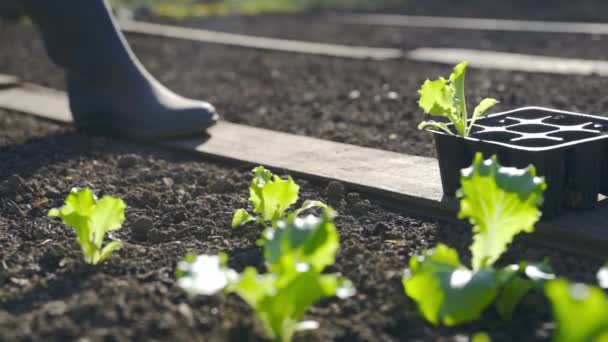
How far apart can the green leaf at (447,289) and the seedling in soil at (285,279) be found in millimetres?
146

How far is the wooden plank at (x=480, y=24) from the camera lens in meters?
5.77

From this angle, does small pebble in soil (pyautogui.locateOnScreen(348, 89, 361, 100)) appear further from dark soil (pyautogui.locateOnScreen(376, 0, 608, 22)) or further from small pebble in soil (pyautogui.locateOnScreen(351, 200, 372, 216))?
dark soil (pyautogui.locateOnScreen(376, 0, 608, 22))

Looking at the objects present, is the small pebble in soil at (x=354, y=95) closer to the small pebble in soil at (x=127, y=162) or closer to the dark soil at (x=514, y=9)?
the small pebble in soil at (x=127, y=162)

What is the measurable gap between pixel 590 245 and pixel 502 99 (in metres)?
1.85

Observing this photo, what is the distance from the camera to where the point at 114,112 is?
3312 mm

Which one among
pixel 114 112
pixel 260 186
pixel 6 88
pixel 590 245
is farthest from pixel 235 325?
pixel 6 88

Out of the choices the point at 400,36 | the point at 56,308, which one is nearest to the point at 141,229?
the point at 56,308

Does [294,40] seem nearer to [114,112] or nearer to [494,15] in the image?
[494,15]

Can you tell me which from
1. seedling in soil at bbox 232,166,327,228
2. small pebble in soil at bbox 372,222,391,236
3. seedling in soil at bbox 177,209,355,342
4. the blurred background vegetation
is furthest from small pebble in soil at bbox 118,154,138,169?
the blurred background vegetation

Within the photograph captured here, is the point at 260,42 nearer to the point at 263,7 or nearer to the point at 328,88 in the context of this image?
the point at 328,88

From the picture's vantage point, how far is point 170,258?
204 centimetres

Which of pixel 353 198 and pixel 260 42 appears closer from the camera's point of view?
pixel 353 198

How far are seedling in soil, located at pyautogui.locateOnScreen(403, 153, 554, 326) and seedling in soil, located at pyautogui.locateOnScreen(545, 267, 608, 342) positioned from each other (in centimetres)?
30

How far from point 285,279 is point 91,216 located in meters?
0.63
